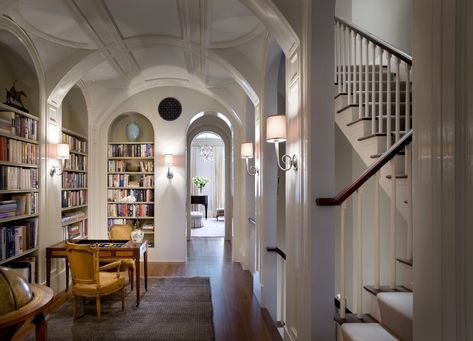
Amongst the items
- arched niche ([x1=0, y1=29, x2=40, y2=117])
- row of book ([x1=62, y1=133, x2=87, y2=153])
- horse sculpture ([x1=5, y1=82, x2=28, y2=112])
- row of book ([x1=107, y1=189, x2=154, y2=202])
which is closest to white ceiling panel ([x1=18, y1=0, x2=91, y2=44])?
arched niche ([x1=0, y1=29, x2=40, y2=117])

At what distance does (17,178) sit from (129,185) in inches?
114

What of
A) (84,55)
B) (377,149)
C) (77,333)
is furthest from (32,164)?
(377,149)

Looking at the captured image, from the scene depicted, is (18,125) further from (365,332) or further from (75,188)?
(365,332)

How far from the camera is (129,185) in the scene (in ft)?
21.8

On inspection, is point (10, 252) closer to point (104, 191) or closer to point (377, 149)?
point (104, 191)

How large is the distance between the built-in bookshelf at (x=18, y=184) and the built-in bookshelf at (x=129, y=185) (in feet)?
7.75

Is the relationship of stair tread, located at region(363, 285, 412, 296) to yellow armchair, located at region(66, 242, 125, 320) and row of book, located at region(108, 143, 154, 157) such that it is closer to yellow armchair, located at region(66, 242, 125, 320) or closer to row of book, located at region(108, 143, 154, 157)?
yellow armchair, located at region(66, 242, 125, 320)

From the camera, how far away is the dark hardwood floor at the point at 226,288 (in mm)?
3436

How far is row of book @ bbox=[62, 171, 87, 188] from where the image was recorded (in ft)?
17.2

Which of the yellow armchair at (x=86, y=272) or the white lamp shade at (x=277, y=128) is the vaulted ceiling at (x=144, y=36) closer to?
the white lamp shade at (x=277, y=128)

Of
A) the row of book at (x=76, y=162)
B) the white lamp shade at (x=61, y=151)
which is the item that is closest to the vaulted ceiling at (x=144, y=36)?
the white lamp shade at (x=61, y=151)

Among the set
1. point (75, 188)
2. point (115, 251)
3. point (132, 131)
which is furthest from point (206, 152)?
point (115, 251)

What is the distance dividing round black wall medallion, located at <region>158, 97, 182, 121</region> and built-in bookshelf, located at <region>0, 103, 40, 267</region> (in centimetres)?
263

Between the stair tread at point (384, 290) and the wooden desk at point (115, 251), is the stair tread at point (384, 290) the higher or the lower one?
the higher one
